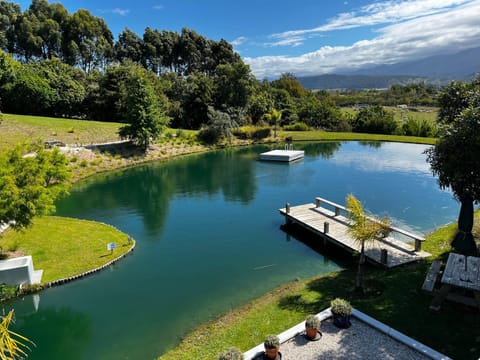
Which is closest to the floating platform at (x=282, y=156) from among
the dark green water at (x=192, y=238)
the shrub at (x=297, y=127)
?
the dark green water at (x=192, y=238)

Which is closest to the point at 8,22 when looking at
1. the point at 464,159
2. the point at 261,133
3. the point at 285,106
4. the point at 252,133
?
the point at 252,133

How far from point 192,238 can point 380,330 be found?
10452 mm

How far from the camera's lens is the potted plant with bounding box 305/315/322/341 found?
7754mm

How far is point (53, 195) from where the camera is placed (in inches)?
517

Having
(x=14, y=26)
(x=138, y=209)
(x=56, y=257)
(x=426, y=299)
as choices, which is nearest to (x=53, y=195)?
(x=56, y=257)

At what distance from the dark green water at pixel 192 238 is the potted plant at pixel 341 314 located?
155 inches

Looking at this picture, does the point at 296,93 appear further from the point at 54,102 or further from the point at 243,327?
the point at 243,327

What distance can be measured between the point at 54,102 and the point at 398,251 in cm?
4796

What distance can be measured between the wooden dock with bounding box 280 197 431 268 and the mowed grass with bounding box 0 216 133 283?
28.8 feet

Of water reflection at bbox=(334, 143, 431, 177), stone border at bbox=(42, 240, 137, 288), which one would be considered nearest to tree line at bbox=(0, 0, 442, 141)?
water reflection at bbox=(334, 143, 431, 177)

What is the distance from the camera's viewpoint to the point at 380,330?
8047 mm

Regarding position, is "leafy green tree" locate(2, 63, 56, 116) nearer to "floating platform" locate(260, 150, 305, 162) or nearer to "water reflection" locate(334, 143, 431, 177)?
"floating platform" locate(260, 150, 305, 162)

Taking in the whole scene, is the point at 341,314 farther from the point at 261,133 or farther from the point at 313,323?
the point at 261,133

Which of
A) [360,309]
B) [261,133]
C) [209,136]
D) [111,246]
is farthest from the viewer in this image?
[261,133]
